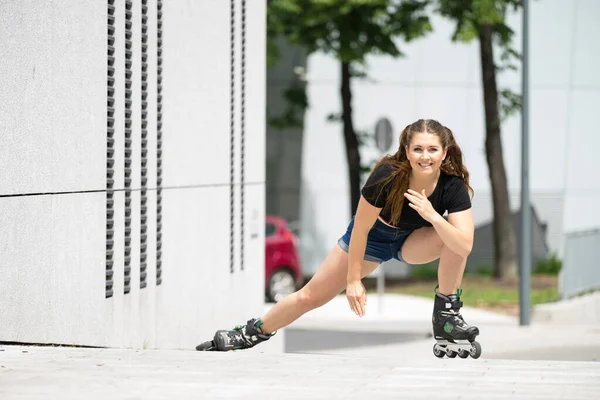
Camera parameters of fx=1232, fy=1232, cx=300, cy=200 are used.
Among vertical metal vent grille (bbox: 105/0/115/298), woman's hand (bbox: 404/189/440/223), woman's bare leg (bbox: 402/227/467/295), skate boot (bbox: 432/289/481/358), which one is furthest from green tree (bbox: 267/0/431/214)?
woman's hand (bbox: 404/189/440/223)

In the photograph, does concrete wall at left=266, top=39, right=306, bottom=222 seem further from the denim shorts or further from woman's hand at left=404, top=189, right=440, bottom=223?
woman's hand at left=404, top=189, right=440, bottom=223

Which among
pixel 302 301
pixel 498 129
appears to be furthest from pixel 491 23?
pixel 302 301

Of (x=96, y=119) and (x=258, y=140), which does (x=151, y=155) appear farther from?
(x=258, y=140)

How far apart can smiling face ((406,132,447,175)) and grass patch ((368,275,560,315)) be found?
13601mm

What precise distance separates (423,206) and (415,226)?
0.57m

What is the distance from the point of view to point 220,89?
1176cm

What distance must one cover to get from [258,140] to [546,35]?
16640 mm

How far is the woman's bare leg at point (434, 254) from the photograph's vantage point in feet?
24.2

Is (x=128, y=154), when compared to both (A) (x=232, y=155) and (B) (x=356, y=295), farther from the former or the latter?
(A) (x=232, y=155)

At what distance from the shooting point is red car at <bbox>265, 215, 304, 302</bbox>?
21734mm

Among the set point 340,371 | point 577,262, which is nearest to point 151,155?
point 340,371

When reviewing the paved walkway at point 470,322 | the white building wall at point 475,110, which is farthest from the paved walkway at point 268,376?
the white building wall at point 475,110

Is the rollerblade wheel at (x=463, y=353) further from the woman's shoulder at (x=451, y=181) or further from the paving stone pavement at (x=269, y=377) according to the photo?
the woman's shoulder at (x=451, y=181)

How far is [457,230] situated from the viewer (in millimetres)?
7020
